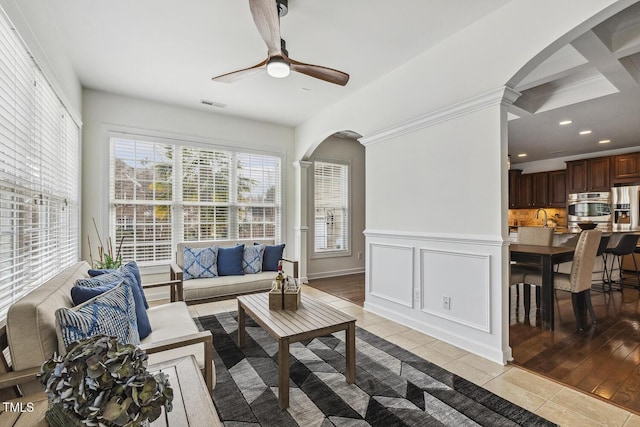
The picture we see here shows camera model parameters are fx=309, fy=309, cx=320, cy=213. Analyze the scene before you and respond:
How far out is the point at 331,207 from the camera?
6211mm

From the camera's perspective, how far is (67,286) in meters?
1.75

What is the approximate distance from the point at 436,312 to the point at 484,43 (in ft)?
8.09

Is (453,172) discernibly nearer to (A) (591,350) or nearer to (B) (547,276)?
(B) (547,276)

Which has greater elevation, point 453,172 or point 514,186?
point 514,186

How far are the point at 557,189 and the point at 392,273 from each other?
21.3ft

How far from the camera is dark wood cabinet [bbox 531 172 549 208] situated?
778 centimetres

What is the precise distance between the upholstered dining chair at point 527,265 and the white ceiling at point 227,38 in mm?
2688

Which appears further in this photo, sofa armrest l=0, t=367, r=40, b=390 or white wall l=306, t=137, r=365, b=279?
white wall l=306, t=137, r=365, b=279

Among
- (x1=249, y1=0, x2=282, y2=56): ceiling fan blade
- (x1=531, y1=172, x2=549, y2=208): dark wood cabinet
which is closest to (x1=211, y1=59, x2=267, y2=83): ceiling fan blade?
(x1=249, y1=0, x2=282, y2=56): ceiling fan blade

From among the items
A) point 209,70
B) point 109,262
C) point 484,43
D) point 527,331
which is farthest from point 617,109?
point 109,262

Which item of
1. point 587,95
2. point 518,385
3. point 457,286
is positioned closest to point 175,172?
point 457,286

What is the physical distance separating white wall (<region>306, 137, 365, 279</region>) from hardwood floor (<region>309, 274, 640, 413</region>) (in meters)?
1.98

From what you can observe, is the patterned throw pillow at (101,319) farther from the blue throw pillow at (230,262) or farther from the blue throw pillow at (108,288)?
the blue throw pillow at (230,262)

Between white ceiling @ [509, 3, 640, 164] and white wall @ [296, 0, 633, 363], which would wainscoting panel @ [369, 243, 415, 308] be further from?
white ceiling @ [509, 3, 640, 164]
